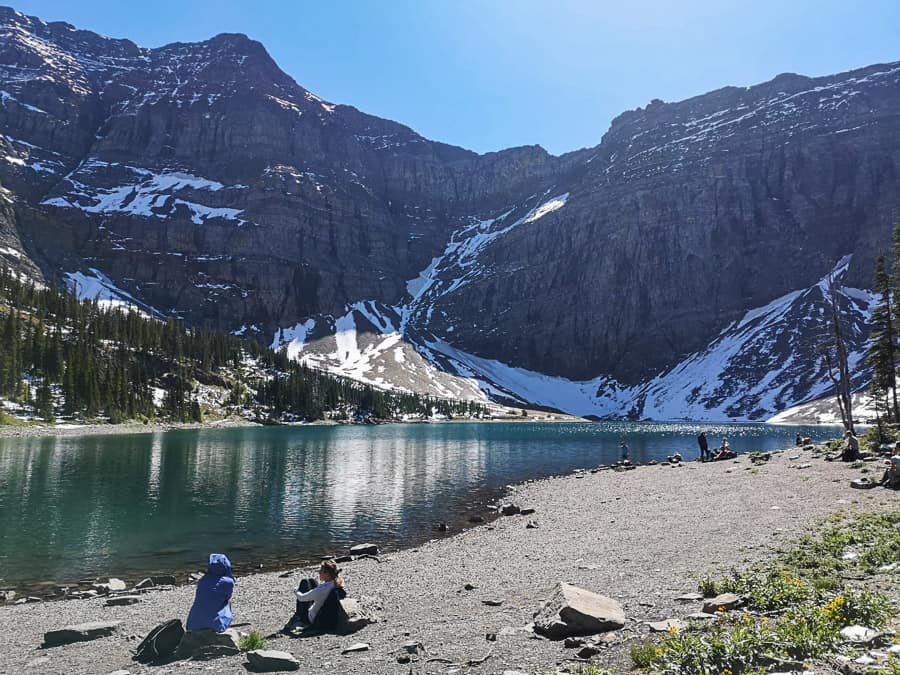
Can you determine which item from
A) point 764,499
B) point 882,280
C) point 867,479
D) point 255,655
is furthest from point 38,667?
point 882,280

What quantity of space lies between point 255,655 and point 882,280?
59.1m

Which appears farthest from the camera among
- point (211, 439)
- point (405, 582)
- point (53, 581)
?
point (211, 439)

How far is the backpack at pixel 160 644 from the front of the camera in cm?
1232

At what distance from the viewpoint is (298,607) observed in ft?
46.9

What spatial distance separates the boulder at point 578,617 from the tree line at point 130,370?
12112 centimetres

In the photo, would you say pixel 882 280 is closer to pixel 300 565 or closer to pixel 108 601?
pixel 300 565

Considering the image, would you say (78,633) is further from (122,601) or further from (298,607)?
(298,607)

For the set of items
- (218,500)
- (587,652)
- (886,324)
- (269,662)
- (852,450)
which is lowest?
(218,500)

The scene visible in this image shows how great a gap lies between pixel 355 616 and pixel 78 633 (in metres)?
7.49

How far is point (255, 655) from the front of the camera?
1121 cm

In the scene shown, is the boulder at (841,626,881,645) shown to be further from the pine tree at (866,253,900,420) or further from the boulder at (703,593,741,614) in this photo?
the pine tree at (866,253,900,420)

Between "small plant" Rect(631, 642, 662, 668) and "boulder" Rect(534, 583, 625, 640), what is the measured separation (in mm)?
2030

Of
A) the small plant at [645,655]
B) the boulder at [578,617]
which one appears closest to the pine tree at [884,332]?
the boulder at [578,617]

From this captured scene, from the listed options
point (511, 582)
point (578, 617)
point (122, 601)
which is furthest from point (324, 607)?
point (122, 601)
